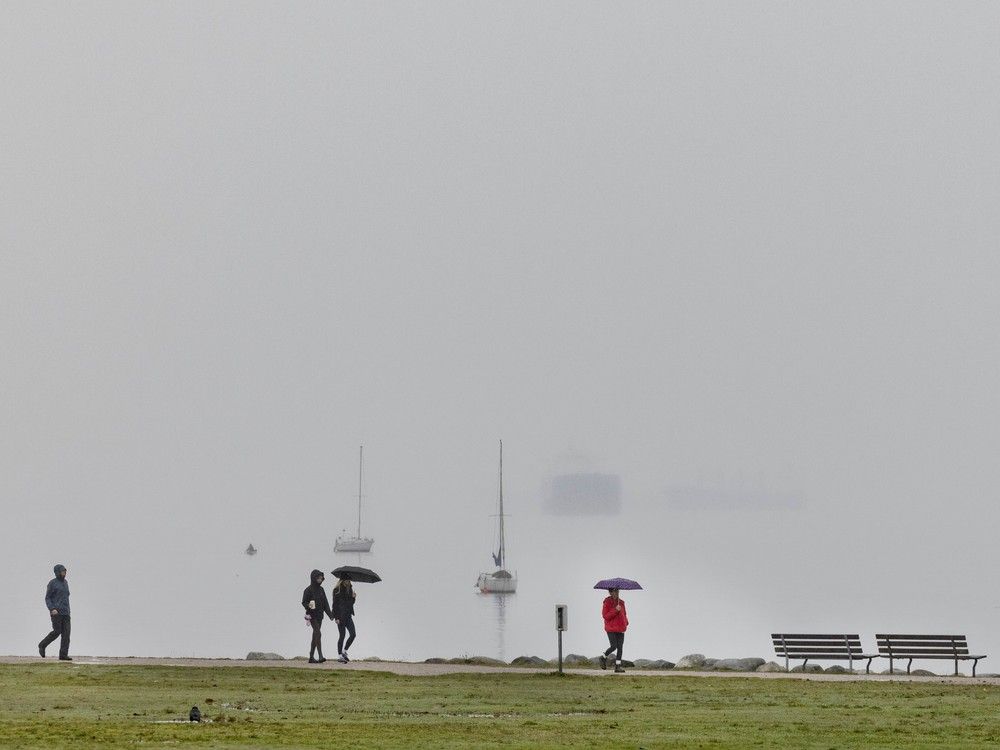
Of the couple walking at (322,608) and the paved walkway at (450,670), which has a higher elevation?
the couple walking at (322,608)

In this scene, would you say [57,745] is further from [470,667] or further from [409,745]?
[470,667]

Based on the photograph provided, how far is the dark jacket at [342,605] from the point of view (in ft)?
107

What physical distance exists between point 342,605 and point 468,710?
465 inches

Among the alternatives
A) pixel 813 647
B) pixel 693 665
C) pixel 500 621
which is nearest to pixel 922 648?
pixel 813 647

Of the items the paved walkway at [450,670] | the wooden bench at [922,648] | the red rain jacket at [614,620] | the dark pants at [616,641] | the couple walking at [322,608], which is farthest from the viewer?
the couple walking at [322,608]

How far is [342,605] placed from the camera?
107ft

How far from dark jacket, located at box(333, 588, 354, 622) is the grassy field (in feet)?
14.5

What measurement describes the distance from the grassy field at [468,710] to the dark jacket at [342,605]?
14.5ft

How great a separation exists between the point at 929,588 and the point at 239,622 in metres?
71.6

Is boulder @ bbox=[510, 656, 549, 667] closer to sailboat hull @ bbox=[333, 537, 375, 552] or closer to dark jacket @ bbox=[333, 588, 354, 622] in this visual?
dark jacket @ bbox=[333, 588, 354, 622]

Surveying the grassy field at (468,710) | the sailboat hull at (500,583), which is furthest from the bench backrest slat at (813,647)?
the sailboat hull at (500,583)

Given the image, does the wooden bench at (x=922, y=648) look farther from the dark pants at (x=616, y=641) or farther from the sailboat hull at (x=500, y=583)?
the sailboat hull at (x=500, y=583)

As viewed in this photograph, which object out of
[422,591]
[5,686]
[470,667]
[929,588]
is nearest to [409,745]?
[5,686]

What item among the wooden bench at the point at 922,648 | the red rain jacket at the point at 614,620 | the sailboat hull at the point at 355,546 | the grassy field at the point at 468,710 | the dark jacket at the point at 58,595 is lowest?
the grassy field at the point at 468,710
